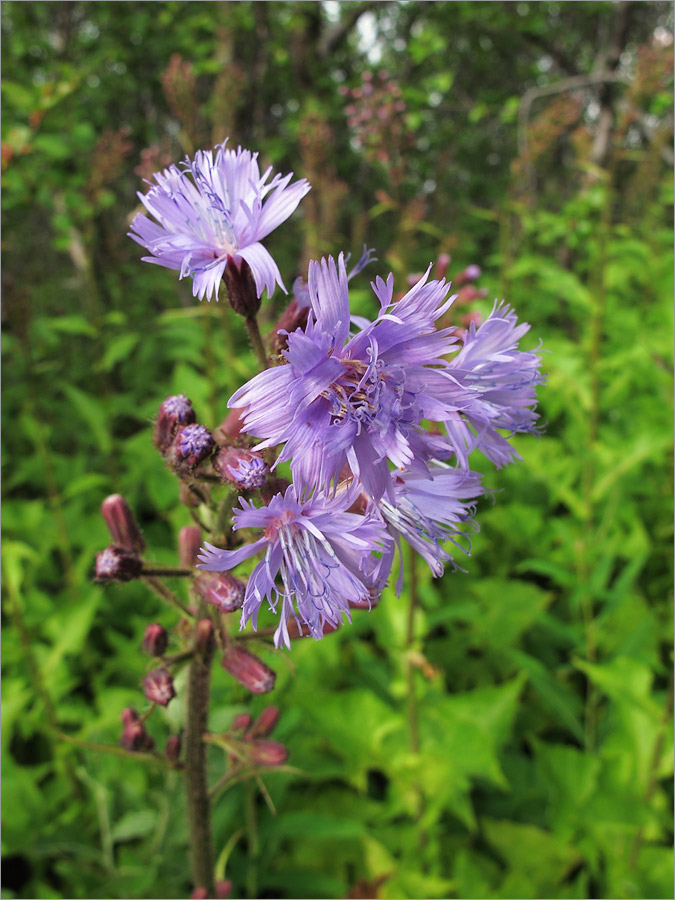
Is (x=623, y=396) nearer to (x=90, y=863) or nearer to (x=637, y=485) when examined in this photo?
(x=637, y=485)

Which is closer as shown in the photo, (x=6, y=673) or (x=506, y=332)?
(x=506, y=332)

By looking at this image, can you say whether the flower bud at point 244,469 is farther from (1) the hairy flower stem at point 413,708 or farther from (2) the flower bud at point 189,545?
(1) the hairy flower stem at point 413,708

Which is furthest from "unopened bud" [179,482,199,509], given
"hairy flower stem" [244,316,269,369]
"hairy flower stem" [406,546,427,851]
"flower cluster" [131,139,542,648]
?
"hairy flower stem" [406,546,427,851]

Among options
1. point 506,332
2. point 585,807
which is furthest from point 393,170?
point 585,807

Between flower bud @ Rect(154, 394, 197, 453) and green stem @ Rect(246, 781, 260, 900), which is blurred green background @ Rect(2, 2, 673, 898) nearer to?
green stem @ Rect(246, 781, 260, 900)

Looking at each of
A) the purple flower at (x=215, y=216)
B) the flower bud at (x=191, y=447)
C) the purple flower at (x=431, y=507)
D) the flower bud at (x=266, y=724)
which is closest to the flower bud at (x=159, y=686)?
the flower bud at (x=266, y=724)

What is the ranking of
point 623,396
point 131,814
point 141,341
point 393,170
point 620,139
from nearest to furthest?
point 131,814, point 393,170, point 620,139, point 623,396, point 141,341
